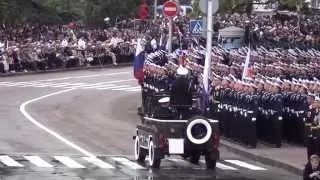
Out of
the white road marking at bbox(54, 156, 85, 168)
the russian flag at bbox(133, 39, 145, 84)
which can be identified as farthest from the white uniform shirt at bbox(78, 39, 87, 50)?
the white road marking at bbox(54, 156, 85, 168)

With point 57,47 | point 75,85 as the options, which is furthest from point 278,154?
point 57,47

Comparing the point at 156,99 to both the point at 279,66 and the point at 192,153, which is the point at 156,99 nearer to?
the point at 192,153

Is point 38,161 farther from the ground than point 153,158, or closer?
closer

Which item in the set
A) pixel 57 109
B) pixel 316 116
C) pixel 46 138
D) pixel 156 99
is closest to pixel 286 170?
pixel 316 116

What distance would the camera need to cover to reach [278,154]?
19641 millimetres

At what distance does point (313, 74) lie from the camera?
24.9 metres

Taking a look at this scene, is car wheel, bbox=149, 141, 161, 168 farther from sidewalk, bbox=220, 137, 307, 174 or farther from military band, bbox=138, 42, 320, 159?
sidewalk, bbox=220, 137, 307, 174

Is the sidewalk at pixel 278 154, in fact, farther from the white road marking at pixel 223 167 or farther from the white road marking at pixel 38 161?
the white road marking at pixel 38 161

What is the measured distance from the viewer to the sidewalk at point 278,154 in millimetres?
18023

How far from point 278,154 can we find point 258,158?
55 centimetres

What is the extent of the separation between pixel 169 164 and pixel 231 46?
20004 millimetres

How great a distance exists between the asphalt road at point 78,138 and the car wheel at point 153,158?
0.17m

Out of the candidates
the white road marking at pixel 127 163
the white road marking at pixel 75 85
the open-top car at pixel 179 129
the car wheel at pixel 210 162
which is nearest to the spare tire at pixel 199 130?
the open-top car at pixel 179 129

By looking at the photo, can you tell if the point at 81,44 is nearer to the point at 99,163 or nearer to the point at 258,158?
the point at 258,158
